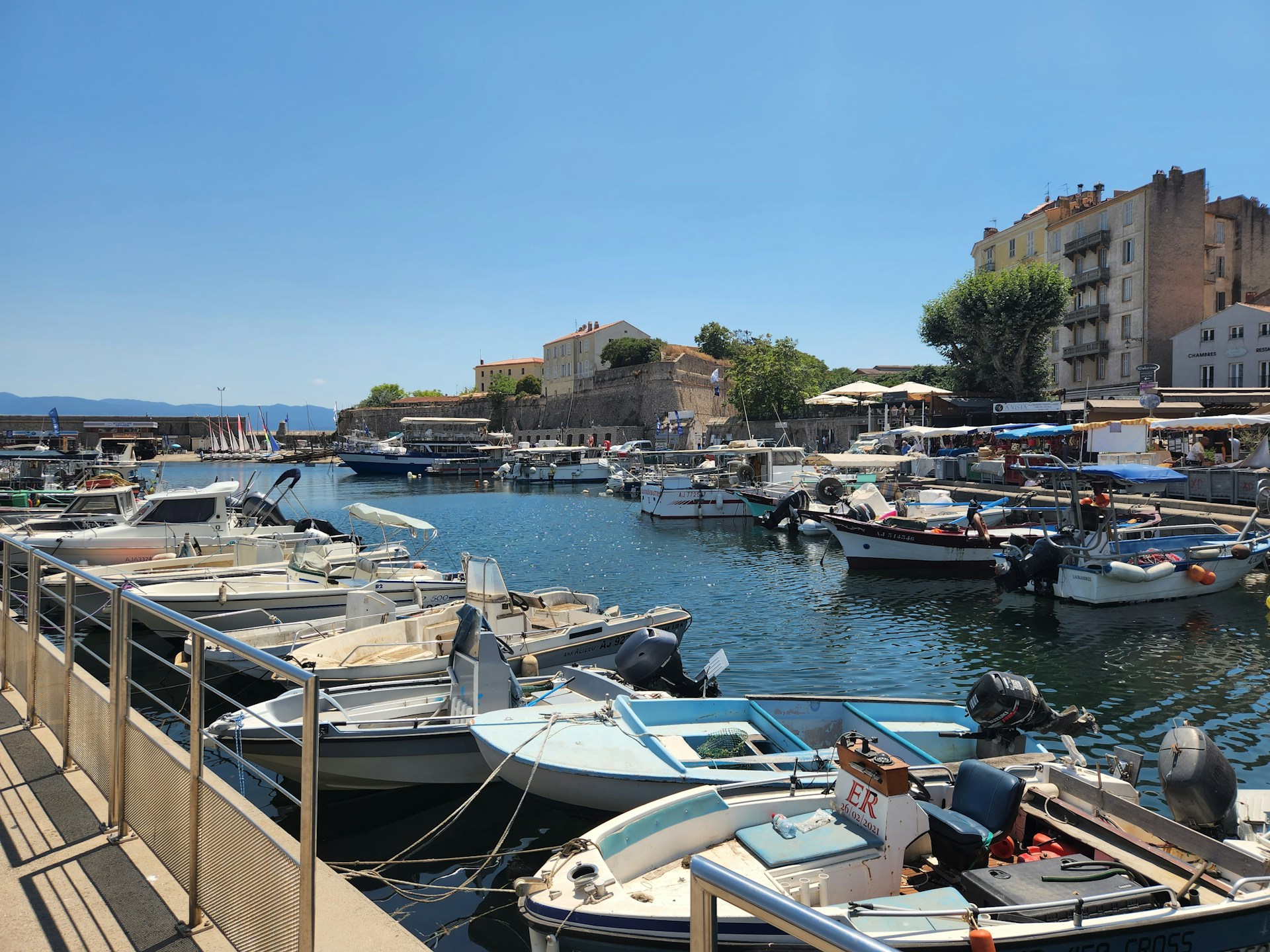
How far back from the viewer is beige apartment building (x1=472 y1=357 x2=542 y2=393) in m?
118

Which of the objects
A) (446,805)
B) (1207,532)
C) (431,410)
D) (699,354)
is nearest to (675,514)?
(1207,532)

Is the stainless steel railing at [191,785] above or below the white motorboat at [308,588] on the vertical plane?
above

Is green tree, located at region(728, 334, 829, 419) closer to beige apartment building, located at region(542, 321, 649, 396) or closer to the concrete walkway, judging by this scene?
beige apartment building, located at region(542, 321, 649, 396)

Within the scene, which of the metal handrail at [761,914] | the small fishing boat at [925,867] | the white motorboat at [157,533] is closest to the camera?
the metal handrail at [761,914]

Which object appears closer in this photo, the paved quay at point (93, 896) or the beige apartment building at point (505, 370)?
the paved quay at point (93, 896)

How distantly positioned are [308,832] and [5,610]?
475cm

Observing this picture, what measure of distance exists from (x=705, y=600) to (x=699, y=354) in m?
64.2

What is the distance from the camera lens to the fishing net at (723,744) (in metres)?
7.46

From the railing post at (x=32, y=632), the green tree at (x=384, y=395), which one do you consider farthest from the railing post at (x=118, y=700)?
the green tree at (x=384, y=395)

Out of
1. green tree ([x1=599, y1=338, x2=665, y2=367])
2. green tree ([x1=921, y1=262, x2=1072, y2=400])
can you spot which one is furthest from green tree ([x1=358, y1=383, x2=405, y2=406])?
green tree ([x1=921, y1=262, x2=1072, y2=400])

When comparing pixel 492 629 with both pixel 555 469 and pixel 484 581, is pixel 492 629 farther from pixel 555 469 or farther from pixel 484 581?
pixel 555 469

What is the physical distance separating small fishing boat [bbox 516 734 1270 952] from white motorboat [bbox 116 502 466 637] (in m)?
7.93

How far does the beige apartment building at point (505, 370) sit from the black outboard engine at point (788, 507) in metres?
87.4

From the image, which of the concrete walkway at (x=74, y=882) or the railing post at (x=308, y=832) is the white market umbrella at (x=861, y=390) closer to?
the concrete walkway at (x=74, y=882)
